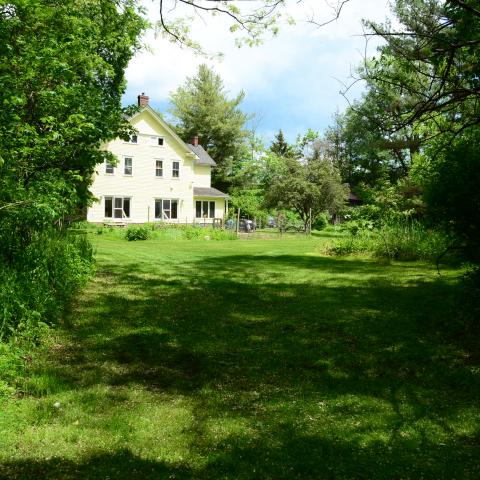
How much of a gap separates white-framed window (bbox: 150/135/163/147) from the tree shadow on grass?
29902 mm

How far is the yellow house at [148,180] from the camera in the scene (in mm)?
36781

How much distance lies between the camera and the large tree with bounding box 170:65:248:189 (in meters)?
57.3

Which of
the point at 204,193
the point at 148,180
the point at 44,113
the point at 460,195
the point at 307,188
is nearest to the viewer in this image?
the point at 460,195

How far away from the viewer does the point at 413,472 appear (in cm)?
371

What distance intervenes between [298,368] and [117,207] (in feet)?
109

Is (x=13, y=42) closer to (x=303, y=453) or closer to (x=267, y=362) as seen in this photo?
(x=267, y=362)

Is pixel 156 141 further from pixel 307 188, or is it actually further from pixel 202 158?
pixel 307 188

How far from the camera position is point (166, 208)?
4006cm

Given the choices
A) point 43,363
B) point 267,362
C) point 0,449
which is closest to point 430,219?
point 267,362

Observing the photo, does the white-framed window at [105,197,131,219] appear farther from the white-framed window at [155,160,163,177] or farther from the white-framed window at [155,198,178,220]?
the white-framed window at [155,160,163,177]

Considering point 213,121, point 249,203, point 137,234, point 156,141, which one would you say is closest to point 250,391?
point 137,234

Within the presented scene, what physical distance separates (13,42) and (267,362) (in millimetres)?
6291

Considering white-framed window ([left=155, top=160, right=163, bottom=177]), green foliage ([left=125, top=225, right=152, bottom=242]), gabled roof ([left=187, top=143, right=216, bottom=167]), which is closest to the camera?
green foliage ([left=125, top=225, right=152, bottom=242])

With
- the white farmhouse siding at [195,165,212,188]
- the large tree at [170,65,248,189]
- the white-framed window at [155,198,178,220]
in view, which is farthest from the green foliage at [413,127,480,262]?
the large tree at [170,65,248,189]
